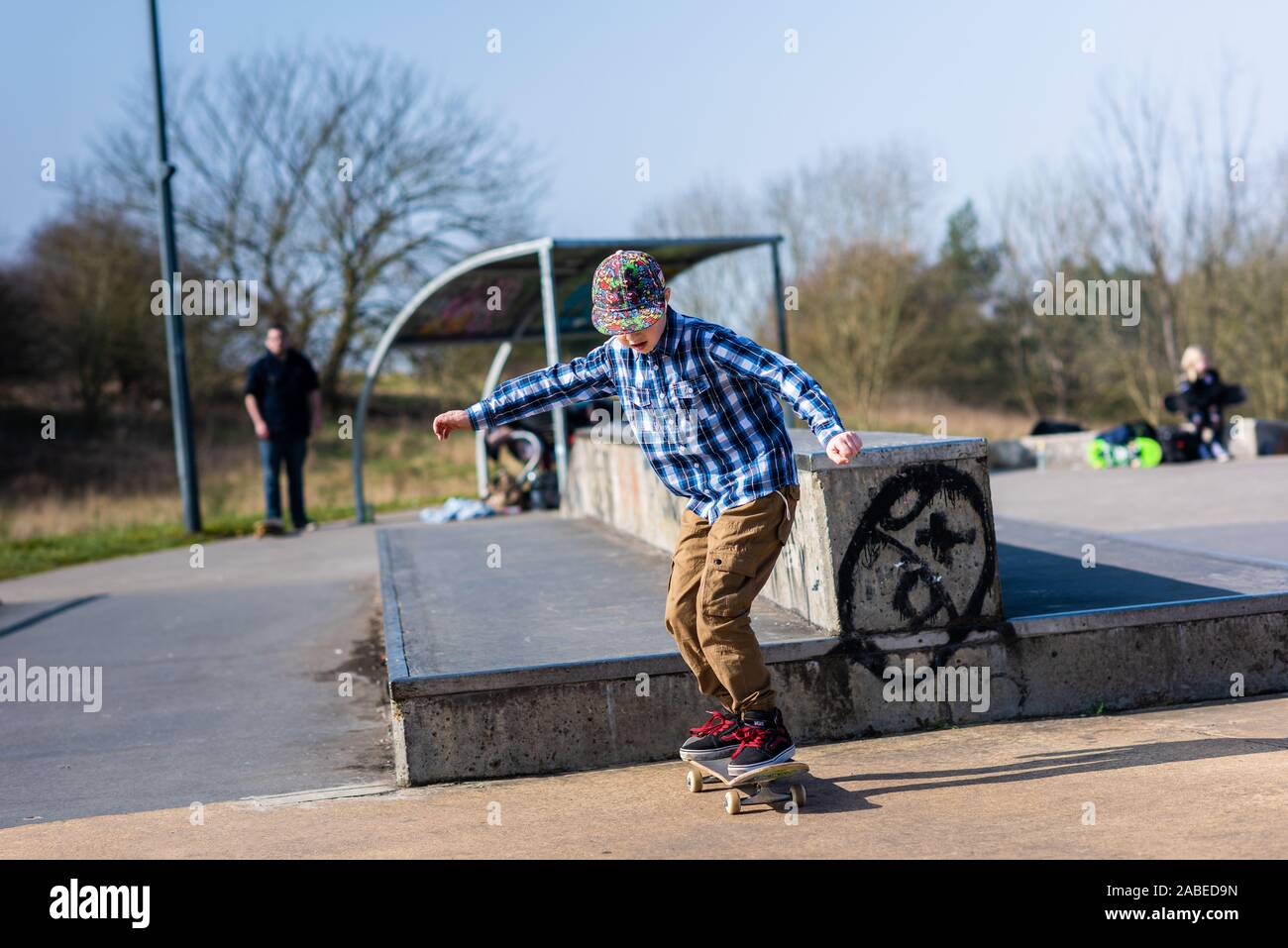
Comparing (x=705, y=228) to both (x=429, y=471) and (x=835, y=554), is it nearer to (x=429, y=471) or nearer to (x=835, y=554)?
(x=429, y=471)

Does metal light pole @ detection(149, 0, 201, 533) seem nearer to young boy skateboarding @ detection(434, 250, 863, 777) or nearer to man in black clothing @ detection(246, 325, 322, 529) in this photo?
man in black clothing @ detection(246, 325, 322, 529)

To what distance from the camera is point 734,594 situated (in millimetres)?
4211

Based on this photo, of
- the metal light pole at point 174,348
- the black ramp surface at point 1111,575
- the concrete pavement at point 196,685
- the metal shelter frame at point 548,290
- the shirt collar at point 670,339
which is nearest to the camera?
the shirt collar at point 670,339

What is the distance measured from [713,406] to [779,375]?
0.25 m

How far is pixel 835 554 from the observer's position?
519cm

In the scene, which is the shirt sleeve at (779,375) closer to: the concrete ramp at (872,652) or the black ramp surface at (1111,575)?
the concrete ramp at (872,652)

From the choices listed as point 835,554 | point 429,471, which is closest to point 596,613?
point 835,554

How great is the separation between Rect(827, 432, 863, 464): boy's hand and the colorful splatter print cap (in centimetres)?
73

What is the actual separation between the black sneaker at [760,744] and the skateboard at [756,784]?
0.08ft

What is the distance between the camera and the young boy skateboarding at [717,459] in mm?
4195

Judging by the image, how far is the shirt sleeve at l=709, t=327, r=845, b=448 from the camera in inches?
162

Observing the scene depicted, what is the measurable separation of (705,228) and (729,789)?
35.1m

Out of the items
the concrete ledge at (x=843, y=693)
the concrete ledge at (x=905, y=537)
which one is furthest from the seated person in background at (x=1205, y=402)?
the concrete ledge at (x=905, y=537)
